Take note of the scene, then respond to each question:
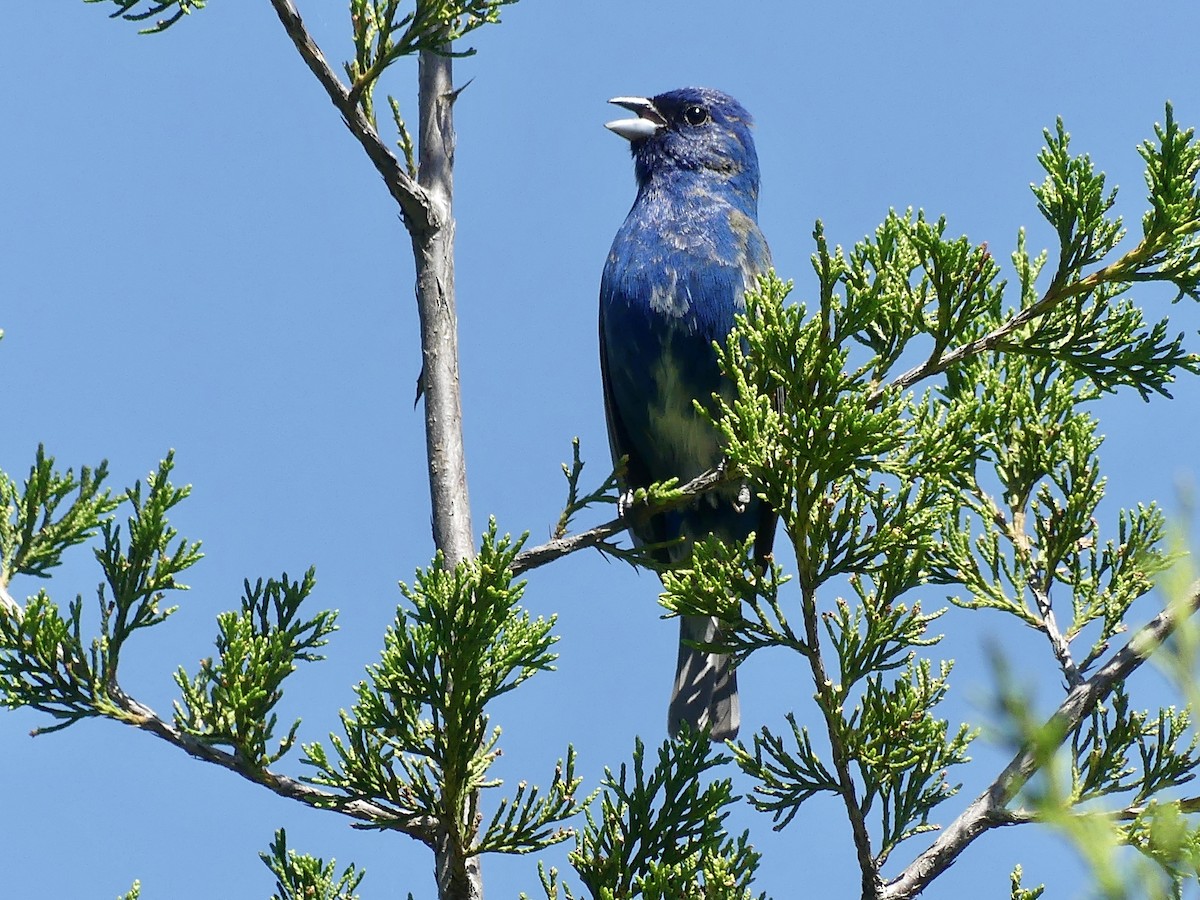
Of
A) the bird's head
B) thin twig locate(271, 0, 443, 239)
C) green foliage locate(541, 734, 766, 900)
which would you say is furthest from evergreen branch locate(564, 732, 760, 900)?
the bird's head

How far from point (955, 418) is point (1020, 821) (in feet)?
2.69

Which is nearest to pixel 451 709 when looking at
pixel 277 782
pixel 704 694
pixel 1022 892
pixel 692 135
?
pixel 277 782

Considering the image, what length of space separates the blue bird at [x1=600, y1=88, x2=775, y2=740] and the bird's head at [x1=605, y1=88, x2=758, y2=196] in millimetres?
13

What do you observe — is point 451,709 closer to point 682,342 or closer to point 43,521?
point 43,521

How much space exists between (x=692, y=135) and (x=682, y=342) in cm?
137

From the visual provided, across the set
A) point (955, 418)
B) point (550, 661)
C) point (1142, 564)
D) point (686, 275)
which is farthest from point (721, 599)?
point (686, 275)

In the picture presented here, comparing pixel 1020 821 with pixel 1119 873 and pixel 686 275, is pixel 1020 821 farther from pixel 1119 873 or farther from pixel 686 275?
pixel 686 275

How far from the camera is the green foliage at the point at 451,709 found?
271 cm

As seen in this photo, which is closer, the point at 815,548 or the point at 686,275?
the point at 815,548

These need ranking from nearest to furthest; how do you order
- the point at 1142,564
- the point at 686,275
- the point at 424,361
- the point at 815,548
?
the point at 815,548, the point at 424,361, the point at 1142,564, the point at 686,275

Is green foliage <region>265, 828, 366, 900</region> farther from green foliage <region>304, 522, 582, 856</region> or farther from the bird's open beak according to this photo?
the bird's open beak

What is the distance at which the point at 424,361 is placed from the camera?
3.30m

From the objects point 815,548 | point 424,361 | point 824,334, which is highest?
point 424,361

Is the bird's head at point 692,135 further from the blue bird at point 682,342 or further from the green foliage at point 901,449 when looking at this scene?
the green foliage at point 901,449
